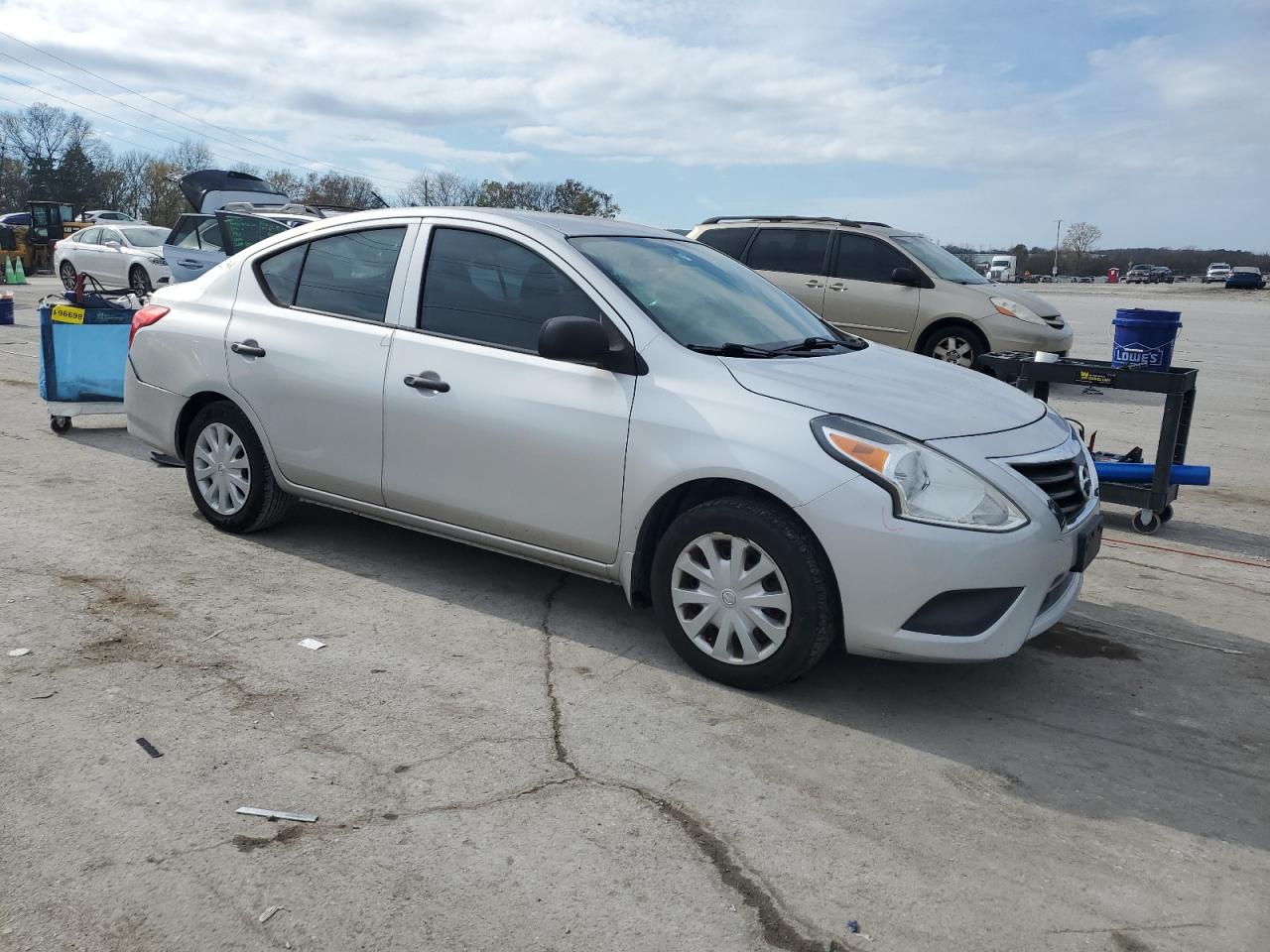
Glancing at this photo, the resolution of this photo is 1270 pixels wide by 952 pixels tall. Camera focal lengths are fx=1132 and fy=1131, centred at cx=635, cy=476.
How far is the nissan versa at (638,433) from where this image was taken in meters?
3.90

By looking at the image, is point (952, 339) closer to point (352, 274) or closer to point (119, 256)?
point (352, 274)

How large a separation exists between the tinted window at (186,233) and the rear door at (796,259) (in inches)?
316

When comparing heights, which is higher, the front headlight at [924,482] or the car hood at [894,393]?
the car hood at [894,393]

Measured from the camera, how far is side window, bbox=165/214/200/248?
16092 mm

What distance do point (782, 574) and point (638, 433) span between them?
2.60ft

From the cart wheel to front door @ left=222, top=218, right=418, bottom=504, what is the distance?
4.63 m

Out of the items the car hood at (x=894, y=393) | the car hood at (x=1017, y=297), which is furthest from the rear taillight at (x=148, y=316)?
the car hood at (x=1017, y=297)

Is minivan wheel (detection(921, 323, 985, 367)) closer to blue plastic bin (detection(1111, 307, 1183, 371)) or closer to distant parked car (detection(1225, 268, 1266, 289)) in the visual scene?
blue plastic bin (detection(1111, 307, 1183, 371))

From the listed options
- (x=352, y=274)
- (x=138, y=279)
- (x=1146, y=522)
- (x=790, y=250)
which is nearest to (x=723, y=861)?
(x=352, y=274)

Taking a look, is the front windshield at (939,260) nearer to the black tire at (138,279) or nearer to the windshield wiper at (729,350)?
the windshield wiper at (729,350)

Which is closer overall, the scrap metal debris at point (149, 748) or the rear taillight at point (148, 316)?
the scrap metal debris at point (149, 748)

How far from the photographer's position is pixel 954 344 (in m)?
13.0

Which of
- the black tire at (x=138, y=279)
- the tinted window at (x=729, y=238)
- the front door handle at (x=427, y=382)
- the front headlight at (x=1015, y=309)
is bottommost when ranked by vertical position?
the black tire at (x=138, y=279)

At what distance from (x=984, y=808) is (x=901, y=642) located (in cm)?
65
